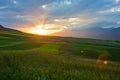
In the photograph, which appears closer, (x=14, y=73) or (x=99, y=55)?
(x=14, y=73)

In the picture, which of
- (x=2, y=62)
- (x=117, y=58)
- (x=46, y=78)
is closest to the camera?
(x=46, y=78)

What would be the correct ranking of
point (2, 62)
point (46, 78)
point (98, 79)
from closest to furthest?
1. point (46, 78)
2. point (98, 79)
3. point (2, 62)

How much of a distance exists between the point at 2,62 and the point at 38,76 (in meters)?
7.11

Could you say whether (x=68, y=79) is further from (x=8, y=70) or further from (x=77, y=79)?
(x=8, y=70)

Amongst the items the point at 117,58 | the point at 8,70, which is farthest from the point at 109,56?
the point at 8,70

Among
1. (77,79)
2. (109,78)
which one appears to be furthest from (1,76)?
(109,78)

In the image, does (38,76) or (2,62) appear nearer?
(38,76)

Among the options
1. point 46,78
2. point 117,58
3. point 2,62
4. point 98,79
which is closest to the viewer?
point 46,78

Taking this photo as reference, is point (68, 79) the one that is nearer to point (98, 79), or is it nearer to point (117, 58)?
point (98, 79)

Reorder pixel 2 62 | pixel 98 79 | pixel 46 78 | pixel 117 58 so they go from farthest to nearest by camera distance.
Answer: pixel 117 58
pixel 2 62
pixel 98 79
pixel 46 78

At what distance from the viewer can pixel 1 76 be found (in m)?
15.9

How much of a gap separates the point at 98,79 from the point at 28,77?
516 centimetres

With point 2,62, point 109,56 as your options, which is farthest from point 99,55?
point 2,62

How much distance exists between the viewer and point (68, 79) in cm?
1573
